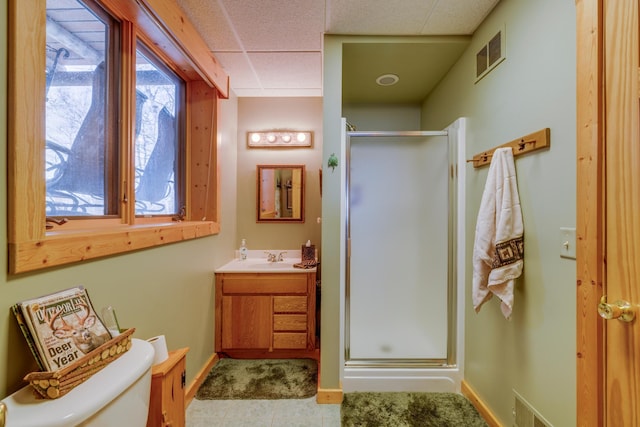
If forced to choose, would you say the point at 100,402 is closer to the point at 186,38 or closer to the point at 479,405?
the point at 186,38

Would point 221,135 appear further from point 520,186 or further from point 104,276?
point 520,186

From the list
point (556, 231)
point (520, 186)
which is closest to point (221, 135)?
point (520, 186)

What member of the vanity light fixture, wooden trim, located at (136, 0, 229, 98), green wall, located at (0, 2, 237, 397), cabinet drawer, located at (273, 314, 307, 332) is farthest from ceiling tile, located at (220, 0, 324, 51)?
cabinet drawer, located at (273, 314, 307, 332)

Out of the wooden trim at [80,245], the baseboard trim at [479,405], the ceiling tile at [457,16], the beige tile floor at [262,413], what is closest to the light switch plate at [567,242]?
the baseboard trim at [479,405]

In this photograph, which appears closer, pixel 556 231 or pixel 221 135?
pixel 556 231

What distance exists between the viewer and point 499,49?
1.47m

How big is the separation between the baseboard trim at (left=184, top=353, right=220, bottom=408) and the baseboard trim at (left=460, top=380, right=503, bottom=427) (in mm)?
1814

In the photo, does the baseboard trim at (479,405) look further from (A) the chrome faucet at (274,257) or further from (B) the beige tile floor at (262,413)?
(A) the chrome faucet at (274,257)

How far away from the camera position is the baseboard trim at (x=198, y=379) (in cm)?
177

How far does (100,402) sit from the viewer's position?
72cm

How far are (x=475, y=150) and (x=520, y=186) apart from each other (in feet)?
1.64

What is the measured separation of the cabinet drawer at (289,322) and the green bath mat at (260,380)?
0.96 ft

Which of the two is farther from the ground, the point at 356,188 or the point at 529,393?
the point at 356,188

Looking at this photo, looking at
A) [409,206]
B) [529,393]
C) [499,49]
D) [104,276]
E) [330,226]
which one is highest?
[499,49]
